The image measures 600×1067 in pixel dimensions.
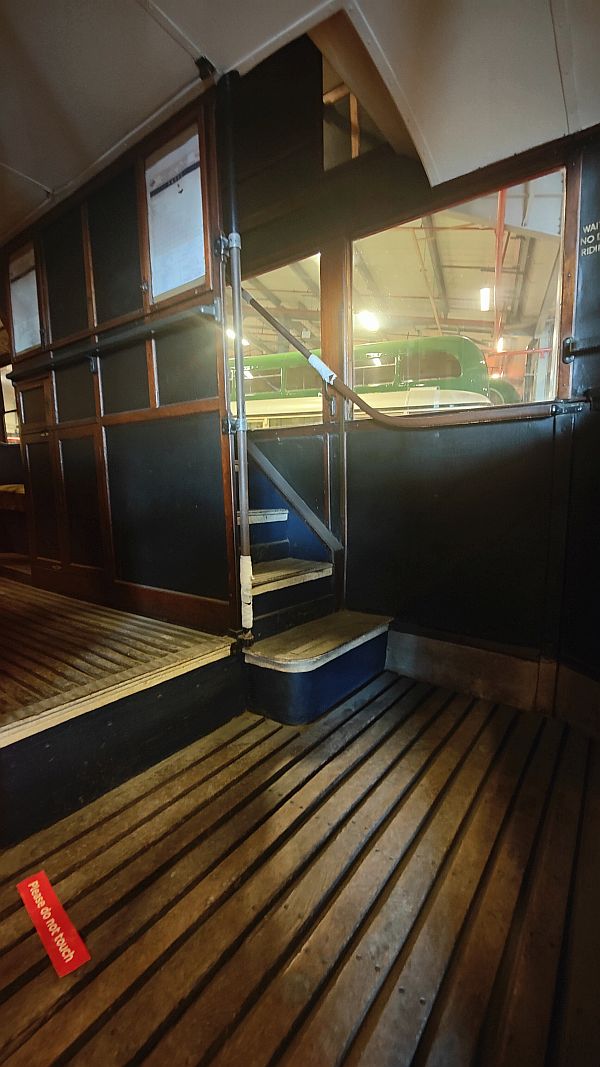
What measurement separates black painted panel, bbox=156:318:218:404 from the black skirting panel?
50.1 inches

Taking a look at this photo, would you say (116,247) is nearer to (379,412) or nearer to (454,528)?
(379,412)

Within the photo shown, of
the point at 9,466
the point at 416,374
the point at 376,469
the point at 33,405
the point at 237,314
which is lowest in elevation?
the point at 376,469

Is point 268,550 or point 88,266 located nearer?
point 88,266

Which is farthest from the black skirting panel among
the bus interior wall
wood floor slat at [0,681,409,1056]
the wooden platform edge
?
the bus interior wall

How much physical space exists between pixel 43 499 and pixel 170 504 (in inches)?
57.5

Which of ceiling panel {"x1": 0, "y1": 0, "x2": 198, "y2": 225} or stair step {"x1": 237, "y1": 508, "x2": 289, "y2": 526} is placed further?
stair step {"x1": 237, "y1": 508, "x2": 289, "y2": 526}

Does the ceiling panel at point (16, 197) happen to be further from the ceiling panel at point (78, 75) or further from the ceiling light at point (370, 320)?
the ceiling light at point (370, 320)

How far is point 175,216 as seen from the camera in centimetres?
210

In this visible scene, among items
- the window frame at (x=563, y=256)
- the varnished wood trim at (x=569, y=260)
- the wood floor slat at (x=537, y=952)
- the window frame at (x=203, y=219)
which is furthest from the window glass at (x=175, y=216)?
the wood floor slat at (x=537, y=952)

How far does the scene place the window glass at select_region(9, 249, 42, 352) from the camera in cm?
293

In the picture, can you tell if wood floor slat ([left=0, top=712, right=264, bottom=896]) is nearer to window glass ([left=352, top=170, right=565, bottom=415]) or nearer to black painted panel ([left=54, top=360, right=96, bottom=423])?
black painted panel ([left=54, top=360, right=96, bottom=423])

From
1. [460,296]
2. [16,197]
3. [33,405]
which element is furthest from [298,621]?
[460,296]

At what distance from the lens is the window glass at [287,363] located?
3.22 metres

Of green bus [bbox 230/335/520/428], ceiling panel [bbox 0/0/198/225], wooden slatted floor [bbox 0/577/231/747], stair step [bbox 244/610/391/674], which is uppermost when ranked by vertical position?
ceiling panel [bbox 0/0/198/225]
